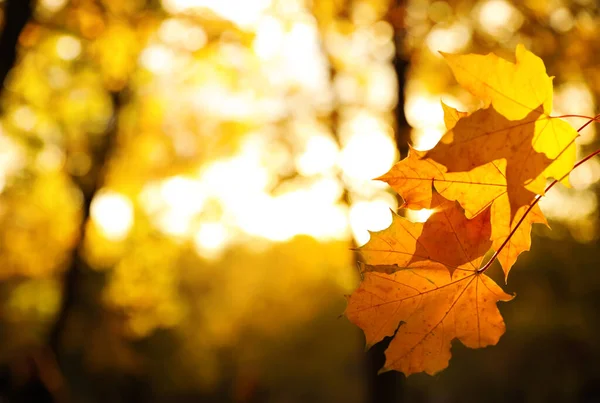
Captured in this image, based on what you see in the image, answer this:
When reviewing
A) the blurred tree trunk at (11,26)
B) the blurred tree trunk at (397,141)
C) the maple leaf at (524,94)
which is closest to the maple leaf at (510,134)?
the maple leaf at (524,94)

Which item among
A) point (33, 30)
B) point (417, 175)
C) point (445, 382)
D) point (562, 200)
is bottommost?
point (445, 382)

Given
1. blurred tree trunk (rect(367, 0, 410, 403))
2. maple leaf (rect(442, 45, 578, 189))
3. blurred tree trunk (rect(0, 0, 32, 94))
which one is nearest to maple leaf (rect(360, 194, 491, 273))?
maple leaf (rect(442, 45, 578, 189))

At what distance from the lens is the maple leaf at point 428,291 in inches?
26.4

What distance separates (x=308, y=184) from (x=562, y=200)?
412cm

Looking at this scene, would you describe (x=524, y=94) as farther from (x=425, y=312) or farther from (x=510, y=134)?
(x=425, y=312)

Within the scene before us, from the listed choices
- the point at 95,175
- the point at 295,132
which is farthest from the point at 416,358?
the point at 95,175

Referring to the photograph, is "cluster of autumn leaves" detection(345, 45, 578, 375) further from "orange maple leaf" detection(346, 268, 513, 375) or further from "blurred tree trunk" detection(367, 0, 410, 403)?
"blurred tree trunk" detection(367, 0, 410, 403)

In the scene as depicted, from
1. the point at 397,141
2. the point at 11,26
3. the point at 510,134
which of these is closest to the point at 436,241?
the point at 510,134

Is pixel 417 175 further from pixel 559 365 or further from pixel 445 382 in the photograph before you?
pixel 445 382

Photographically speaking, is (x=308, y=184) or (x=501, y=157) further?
(x=308, y=184)

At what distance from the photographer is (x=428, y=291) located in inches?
27.8

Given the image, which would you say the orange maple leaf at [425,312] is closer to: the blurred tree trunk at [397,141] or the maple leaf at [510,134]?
the maple leaf at [510,134]

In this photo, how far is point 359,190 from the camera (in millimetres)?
3615

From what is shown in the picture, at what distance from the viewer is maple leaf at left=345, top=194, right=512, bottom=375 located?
0.67 metres
